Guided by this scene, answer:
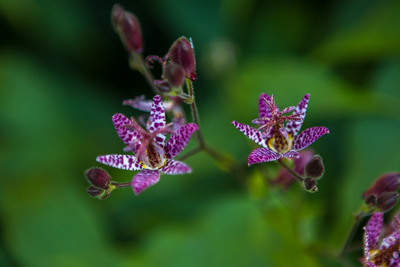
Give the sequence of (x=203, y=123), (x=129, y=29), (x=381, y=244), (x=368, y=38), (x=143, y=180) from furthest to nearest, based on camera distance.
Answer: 1. (x=203, y=123)
2. (x=368, y=38)
3. (x=129, y=29)
4. (x=381, y=244)
5. (x=143, y=180)

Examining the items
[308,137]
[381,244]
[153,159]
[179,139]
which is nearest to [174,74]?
[179,139]

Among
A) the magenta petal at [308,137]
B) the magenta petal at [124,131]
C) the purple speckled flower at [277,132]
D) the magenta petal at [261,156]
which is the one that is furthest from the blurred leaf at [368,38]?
the magenta petal at [124,131]

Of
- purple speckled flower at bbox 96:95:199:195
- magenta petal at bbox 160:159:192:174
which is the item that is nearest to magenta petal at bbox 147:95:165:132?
purple speckled flower at bbox 96:95:199:195

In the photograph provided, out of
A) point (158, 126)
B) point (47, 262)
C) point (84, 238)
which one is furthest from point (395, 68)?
point (47, 262)

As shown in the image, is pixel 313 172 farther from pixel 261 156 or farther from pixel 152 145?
pixel 152 145

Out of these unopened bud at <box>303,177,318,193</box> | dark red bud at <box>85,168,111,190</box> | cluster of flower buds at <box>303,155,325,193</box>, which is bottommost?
dark red bud at <box>85,168,111,190</box>

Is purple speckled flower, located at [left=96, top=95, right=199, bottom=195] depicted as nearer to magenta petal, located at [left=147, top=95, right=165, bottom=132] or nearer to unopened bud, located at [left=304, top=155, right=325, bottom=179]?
magenta petal, located at [left=147, top=95, right=165, bottom=132]
